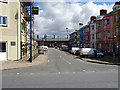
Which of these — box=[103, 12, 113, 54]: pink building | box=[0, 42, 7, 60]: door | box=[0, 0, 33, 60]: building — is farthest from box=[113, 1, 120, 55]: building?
box=[0, 42, 7, 60]: door

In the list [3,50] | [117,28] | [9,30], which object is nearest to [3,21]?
[9,30]

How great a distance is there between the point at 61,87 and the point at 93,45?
34.8 m

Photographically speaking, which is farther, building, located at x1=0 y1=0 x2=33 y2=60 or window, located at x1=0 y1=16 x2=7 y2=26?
building, located at x1=0 y1=0 x2=33 y2=60

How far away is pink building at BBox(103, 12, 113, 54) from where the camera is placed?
30.7 metres

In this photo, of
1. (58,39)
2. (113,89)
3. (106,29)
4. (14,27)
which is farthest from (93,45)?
(58,39)

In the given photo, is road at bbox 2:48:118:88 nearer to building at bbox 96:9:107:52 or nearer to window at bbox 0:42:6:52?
window at bbox 0:42:6:52

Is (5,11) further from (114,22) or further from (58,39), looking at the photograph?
(58,39)

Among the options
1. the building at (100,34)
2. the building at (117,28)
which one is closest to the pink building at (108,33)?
the building at (100,34)

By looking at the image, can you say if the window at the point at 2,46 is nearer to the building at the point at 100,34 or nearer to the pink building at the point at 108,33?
the pink building at the point at 108,33

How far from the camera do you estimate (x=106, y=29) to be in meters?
32.1

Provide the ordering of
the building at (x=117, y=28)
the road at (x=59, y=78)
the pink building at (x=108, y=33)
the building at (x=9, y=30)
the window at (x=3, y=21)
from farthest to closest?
1. the pink building at (x=108, y=33)
2. the building at (x=117, y=28)
3. the building at (x=9, y=30)
4. the window at (x=3, y=21)
5. the road at (x=59, y=78)

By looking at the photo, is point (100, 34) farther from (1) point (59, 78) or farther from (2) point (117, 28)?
(1) point (59, 78)

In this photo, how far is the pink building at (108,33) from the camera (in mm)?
30695

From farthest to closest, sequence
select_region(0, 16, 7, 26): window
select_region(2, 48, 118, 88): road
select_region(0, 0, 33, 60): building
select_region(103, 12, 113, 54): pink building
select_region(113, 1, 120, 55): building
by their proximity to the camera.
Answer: select_region(103, 12, 113, 54): pink building → select_region(113, 1, 120, 55): building → select_region(0, 0, 33, 60): building → select_region(0, 16, 7, 26): window → select_region(2, 48, 118, 88): road
